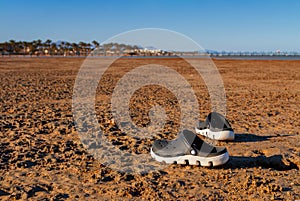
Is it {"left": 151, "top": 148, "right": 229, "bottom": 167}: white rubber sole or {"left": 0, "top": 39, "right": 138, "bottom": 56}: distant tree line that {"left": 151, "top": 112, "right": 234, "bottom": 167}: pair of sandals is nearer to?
{"left": 151, "top": 148, "right": 229, "bottom": 167}: white rubber sole

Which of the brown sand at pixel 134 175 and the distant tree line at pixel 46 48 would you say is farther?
the distant tree line at pixel 46 48

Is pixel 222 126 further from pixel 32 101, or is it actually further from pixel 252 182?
pixel 32 101

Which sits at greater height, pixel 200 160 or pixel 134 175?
pixel 200 160

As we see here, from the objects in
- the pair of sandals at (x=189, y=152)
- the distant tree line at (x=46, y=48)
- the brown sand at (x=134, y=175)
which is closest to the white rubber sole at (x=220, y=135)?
the brown sand at (x=134, y=175)

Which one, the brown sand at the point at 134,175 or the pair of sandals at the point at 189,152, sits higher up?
the pair of sandals at the point at 189,152

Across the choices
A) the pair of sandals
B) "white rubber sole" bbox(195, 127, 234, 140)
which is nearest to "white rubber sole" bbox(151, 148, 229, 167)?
the pair of sandals

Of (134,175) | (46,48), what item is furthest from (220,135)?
(46,48)

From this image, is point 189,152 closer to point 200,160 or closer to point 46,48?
point 200,160

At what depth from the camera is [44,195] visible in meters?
3.57

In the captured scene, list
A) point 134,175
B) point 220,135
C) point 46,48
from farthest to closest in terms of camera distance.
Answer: point 46,48, point 220,135, point 134,175

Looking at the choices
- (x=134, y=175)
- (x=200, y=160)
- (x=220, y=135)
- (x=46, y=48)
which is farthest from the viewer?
(x=46, y=48)

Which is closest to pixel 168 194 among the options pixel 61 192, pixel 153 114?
pixel 61 192

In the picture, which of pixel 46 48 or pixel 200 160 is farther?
pixel 46 48

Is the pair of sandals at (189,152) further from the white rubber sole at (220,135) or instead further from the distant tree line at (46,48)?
the distant tree line at (46,48)
